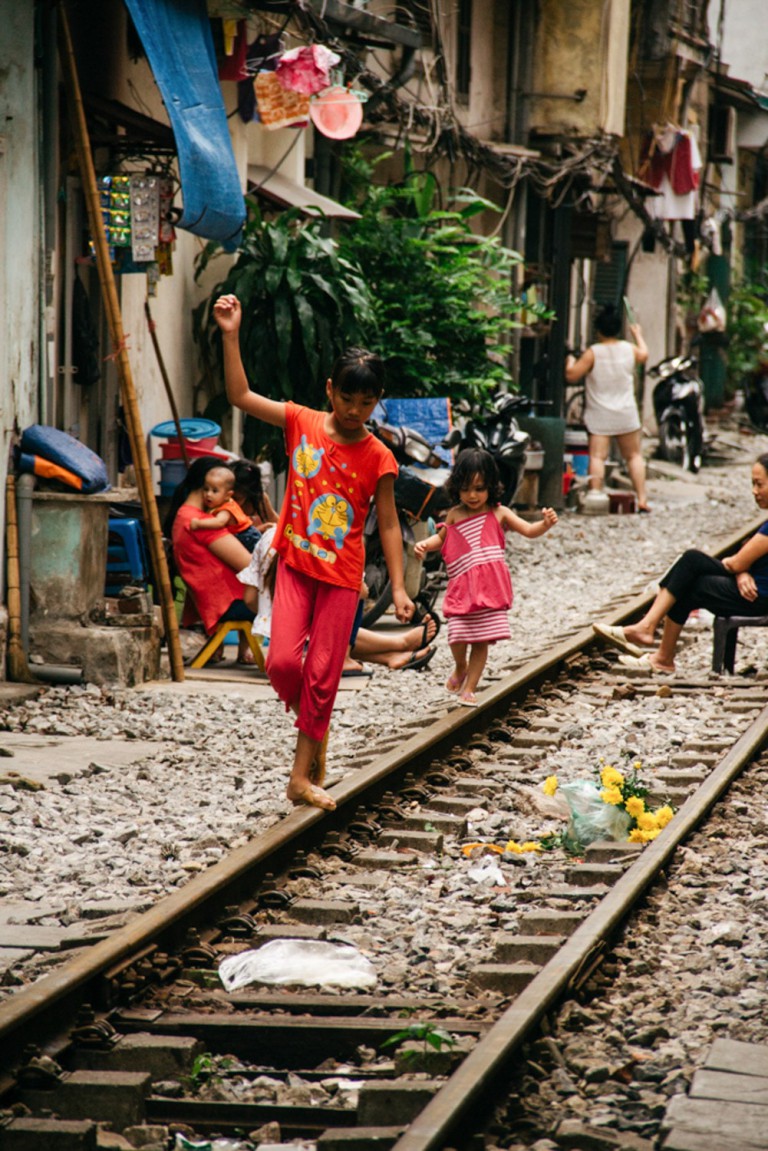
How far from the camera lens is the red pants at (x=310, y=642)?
641 cm

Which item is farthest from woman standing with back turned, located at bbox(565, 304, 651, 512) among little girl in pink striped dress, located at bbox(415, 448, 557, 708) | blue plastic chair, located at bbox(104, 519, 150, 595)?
little girl in pink striped dress, located at bbox(415, 448, 557, 708)

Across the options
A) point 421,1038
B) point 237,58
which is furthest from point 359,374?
point 237,58

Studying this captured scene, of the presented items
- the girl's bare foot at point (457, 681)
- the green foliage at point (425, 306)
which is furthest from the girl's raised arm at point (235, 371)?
the green foliage at point (425, 306)

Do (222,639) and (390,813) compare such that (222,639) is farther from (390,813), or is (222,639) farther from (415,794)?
(390,813)

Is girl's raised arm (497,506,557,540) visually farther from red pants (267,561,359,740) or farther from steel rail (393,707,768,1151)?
red pants (267,561,359,740)

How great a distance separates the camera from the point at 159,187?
1087 cm

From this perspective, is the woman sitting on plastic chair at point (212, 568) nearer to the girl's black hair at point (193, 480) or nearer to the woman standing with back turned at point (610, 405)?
the girl's black hair at point (193, 480)

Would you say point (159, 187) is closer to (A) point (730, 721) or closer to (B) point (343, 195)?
(A) point (730, 721)

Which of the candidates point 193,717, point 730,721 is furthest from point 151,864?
point 730,721

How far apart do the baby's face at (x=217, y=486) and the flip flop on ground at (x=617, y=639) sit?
2454mm

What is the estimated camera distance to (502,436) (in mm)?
16250

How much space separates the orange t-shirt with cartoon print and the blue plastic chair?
13.7ft

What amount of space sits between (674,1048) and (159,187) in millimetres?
7843

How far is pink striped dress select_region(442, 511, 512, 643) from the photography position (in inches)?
350
